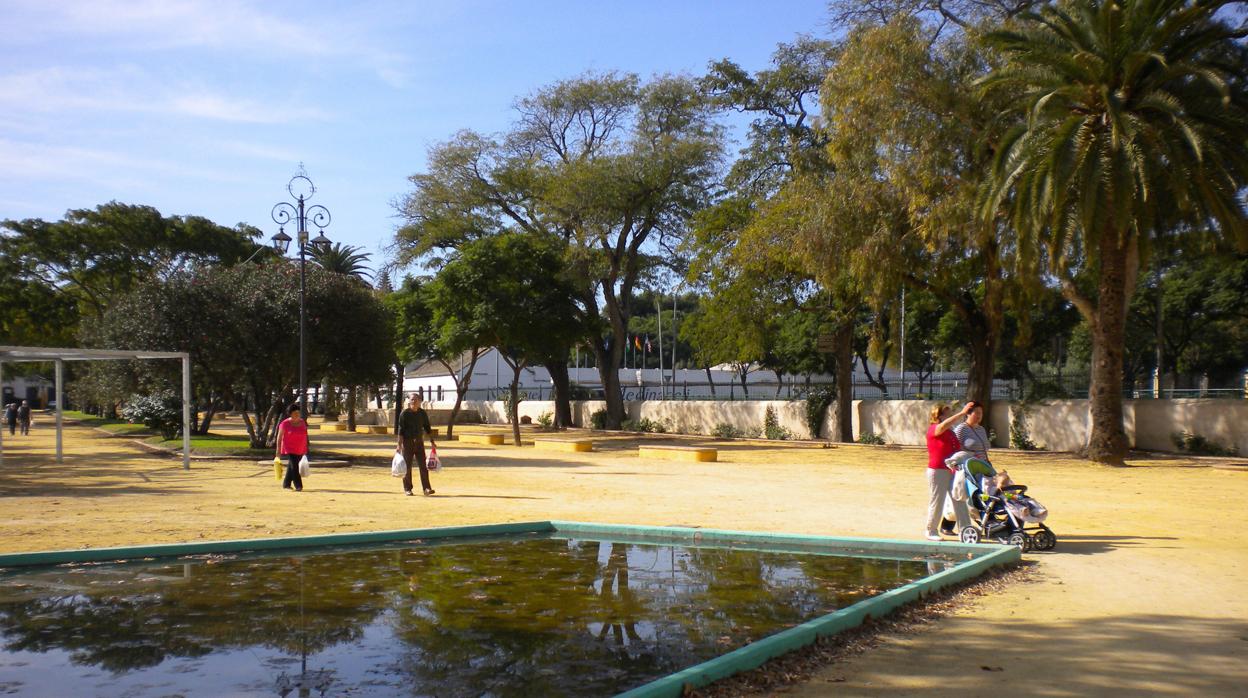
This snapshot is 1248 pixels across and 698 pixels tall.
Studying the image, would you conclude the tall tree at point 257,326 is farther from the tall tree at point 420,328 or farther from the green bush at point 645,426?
the green bush at point 645,426

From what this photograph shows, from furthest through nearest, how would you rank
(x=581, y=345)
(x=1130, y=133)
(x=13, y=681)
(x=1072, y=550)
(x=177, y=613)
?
(x=581, y=345) → (x=1130, y=133) → (x=1072, y=550) → (x=177, y=613) → (x=13, y=681)

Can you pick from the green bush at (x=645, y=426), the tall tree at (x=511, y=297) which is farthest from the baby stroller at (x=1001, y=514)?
the green bush at (x=645, y=426)

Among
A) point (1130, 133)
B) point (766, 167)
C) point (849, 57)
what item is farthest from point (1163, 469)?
point (766, 167)

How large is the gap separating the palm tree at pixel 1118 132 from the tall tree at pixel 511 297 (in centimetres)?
1745

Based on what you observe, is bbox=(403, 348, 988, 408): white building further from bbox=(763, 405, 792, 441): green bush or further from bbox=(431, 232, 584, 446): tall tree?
bbox=(431, 232, 584, 446): tall tree

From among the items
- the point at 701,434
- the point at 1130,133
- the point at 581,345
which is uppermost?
the point at 1130,133

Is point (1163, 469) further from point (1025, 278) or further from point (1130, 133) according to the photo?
point (1130, 133)

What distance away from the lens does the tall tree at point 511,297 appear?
35406 millimetres

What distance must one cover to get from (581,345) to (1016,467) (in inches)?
807

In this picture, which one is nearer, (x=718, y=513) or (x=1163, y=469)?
(x=718, y=513)

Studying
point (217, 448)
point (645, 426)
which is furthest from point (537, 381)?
point (217, 448)

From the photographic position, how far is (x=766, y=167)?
3772cm

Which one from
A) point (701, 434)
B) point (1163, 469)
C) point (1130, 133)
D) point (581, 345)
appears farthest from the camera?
point (701, 434)

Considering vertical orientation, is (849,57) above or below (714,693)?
above
